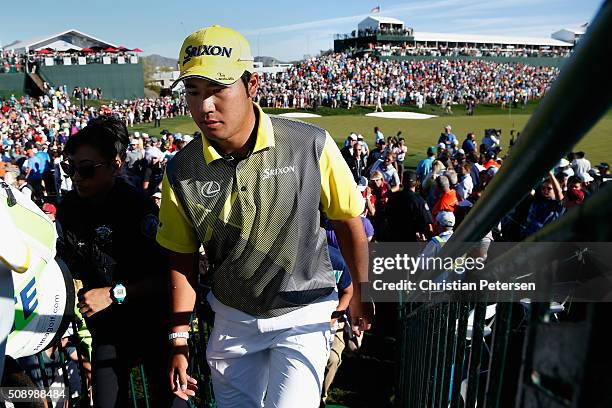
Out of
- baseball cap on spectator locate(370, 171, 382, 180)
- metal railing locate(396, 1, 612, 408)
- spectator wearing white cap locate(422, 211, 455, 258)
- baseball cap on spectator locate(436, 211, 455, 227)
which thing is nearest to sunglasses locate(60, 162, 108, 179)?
metal railing locate(396, 1, 612, 408)

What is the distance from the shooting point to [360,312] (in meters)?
2.75

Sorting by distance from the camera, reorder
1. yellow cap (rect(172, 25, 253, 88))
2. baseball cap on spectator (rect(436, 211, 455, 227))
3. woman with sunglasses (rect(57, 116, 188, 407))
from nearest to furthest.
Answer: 1. yellow cap (rect(172, 25, 253, 88))
2. woman with sunglasses (rect(57, 116, 188, 407))
3. baseball cap on spectator (rect(436, 211, 455, 227))

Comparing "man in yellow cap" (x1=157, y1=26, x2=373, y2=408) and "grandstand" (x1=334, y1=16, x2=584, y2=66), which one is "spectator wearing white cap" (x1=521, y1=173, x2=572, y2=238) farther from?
"grandstand" (x1=334, y1=16, x2=584, y2=66)

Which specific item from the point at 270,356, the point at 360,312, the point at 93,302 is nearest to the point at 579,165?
the point at 360,312

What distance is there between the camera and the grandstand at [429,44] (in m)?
64.5

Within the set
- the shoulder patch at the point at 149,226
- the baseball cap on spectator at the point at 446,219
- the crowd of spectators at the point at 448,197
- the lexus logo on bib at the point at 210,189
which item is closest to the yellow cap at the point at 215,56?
the lexus logo on bib at the point at 210,189

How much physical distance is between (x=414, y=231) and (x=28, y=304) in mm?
6022

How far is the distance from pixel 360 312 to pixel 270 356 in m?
0.54

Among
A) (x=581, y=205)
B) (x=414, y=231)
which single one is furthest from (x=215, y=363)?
(x=414, y=231)

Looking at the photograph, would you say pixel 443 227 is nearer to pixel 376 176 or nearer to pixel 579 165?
pixel 376 176

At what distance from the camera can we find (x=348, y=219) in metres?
2.53

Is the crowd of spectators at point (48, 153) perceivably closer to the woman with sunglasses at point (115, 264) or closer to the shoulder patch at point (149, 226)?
the woman with sunglasses at point (115, 264)

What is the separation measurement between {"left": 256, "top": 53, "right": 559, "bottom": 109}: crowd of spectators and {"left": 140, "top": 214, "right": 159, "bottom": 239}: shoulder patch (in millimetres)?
41216

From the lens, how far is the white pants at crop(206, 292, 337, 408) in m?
2.44
